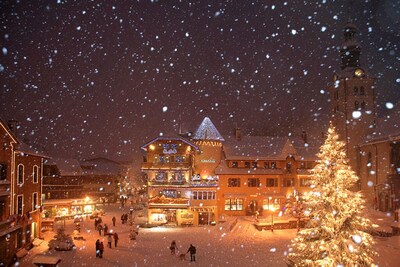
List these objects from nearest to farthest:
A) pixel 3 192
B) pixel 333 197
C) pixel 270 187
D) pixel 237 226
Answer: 1. pixel 333 197
2. pixel 3 192
3. pixel 237 226
4. pixel 270 187

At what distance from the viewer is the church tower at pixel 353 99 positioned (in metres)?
56.9

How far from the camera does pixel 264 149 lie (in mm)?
56250

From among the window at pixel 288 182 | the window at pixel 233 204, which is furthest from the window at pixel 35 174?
the window at pixel 288 182

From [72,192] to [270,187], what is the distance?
2973 centimetres

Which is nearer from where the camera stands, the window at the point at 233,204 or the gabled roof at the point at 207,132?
the window at the point at 233,204

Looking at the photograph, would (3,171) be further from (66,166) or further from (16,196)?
(66,166)

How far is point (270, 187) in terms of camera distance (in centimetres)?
5344

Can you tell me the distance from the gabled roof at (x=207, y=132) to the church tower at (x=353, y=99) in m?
18.9

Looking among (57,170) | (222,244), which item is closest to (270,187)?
(222,244)

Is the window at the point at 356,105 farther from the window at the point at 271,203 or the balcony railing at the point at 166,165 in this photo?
the balcony railing at the point at 166,165

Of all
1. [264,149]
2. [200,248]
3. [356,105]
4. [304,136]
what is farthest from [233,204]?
[356,105]

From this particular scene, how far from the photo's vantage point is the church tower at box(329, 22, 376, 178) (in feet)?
187

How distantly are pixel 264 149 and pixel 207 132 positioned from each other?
8718mm

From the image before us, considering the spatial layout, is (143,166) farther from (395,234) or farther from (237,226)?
(395,234)
